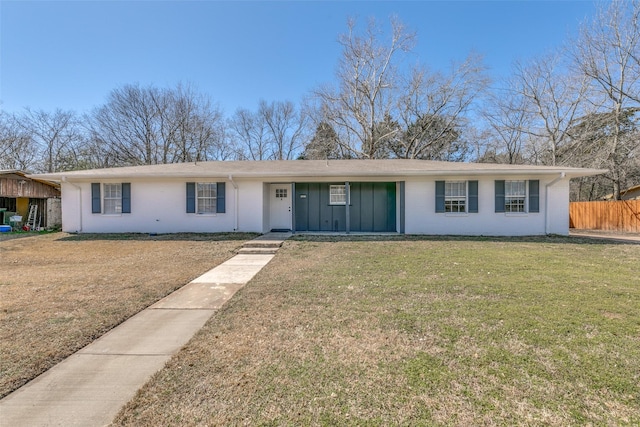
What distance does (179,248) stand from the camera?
26.9 feet

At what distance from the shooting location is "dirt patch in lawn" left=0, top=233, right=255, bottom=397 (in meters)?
2.71

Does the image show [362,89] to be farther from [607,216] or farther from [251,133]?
[607,216]

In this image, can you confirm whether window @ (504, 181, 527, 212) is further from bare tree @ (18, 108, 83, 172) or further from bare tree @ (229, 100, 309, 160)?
bare tree @ (18, 108, 83, 172)

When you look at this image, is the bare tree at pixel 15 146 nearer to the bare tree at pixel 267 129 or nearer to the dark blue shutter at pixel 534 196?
the bare tree at pixel 267 129

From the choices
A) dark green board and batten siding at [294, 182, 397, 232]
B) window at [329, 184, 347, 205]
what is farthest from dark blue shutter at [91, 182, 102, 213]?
window at [329, 184, 347, 205]

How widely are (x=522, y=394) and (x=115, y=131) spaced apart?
30508mm

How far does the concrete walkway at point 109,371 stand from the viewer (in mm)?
1901

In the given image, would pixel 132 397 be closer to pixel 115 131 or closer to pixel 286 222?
pixel 286 222

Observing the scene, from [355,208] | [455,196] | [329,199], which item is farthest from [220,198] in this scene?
[455,196]

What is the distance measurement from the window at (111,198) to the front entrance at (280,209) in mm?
5391

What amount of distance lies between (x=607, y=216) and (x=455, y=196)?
11092 mm

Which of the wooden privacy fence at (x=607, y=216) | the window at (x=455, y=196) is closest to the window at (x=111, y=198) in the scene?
the window at (x=455, y=196)

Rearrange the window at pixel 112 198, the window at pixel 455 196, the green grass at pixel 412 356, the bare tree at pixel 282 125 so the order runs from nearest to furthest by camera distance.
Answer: the green grass at pixel 412 356
the window at pixel 455 196
the window at pixel 112 198
the bare tree at pixel 282 125

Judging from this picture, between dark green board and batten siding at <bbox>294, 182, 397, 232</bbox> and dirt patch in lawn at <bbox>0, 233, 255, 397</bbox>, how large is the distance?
10.7 ft
